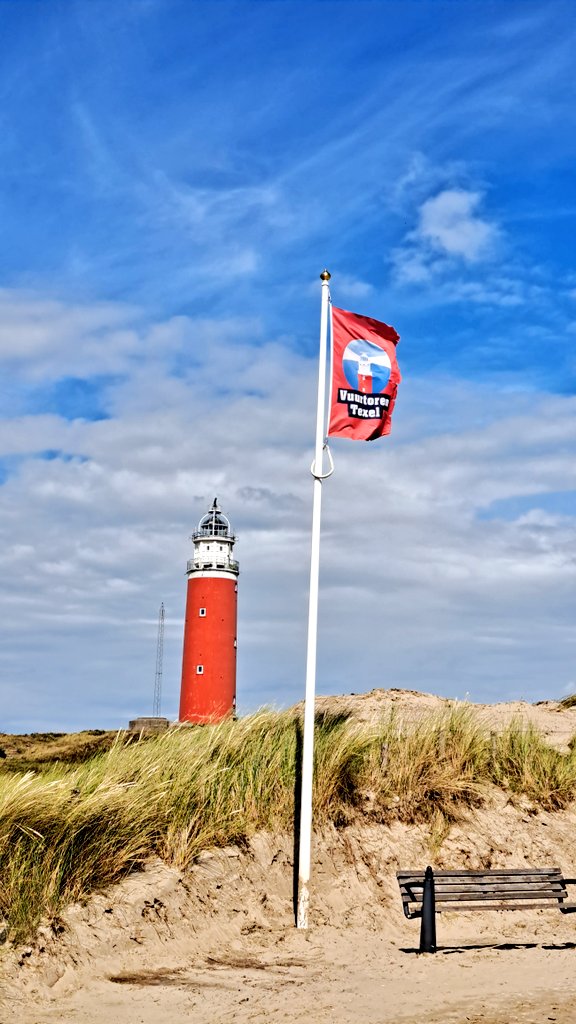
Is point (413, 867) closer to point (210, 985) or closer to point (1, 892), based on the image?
point (210, 985)

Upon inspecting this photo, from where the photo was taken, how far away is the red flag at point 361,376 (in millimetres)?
13828

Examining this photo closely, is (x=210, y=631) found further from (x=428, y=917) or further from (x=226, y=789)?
(x=428, y=917)

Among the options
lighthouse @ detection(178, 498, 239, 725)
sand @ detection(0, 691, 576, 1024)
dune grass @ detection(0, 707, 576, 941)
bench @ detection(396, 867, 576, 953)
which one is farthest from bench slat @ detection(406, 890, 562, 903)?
lighthouse @ detection(178, 498, 239, 725)

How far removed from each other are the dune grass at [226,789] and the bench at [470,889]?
2.32 m

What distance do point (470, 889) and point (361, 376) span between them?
7.31 meters

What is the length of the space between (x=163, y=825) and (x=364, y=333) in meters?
7.61

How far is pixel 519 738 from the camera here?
1764cm

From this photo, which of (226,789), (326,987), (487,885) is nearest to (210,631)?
(226,789)

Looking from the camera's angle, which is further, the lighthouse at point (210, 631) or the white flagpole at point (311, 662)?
the lighthouse at point (210, 631)

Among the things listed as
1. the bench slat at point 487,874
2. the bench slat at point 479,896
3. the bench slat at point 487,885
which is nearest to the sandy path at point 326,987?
the bench slat at point 479,896

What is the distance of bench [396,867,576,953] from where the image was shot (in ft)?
40.0

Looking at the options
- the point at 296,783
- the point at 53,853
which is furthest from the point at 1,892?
the point at 296,783

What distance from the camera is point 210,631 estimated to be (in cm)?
4344

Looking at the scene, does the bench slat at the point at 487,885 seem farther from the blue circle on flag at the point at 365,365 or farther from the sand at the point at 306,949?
Answer: the blue circle on flag at the point at 365,365
